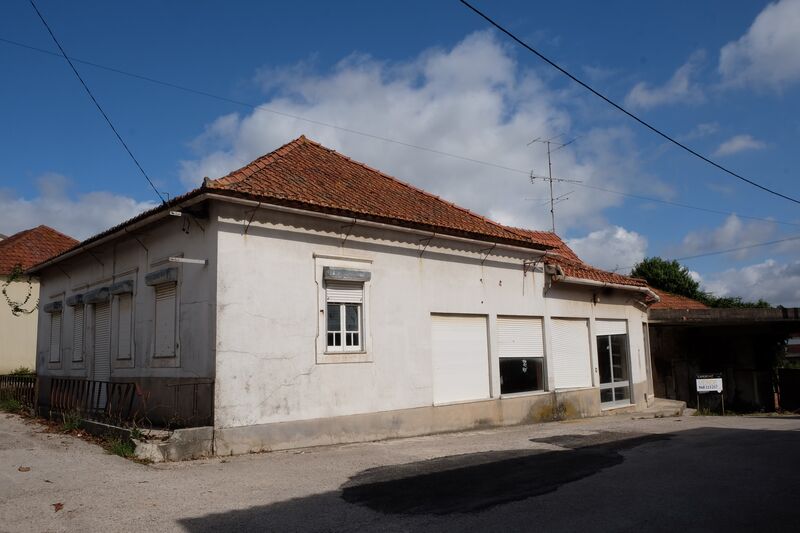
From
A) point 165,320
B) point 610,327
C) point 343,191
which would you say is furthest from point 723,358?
point 165,320

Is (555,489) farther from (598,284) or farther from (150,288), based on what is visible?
(598,284)

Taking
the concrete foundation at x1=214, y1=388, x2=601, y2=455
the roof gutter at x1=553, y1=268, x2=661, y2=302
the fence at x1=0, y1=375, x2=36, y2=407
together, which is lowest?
the concrete foundation at x1=214, y1=388, x2=601, y2=455

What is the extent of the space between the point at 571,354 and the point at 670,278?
68.0 feet

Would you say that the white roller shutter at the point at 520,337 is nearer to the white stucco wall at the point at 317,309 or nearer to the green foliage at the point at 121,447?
the white stucco wall at the point at 317,309

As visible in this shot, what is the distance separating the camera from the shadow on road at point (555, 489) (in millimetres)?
5883

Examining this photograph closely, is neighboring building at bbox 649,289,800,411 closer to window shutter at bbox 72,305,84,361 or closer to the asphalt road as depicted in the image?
the asphalt road

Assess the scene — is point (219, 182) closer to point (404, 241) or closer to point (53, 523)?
point (404, 241)

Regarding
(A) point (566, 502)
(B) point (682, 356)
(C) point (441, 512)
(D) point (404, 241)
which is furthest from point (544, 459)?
(B) point (682, 356)

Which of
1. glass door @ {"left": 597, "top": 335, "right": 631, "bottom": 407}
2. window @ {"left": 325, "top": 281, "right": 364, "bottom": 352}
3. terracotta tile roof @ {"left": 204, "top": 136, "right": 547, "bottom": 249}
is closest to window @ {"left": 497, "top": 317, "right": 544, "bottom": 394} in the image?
terracotta tile roof @ {"left": 204, "top": 136, "right": 547, "bottom": 249}

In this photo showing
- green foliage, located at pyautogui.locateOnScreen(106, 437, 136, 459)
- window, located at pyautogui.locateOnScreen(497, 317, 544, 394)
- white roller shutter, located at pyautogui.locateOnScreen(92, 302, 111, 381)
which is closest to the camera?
green foliage, located at pyautogui.locateOnScreen(106, 437, 136, 459)

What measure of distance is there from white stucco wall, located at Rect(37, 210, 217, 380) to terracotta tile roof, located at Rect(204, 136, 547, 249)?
132cm

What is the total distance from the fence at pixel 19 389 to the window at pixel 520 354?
36.5 ft

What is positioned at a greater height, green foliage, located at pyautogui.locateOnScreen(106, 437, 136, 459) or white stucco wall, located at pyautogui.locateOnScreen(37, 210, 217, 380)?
white stucco wall, located at pyautogui.locateOnScreen(37, 210, 217, 380)

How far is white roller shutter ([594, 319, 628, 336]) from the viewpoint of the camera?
1772cm
